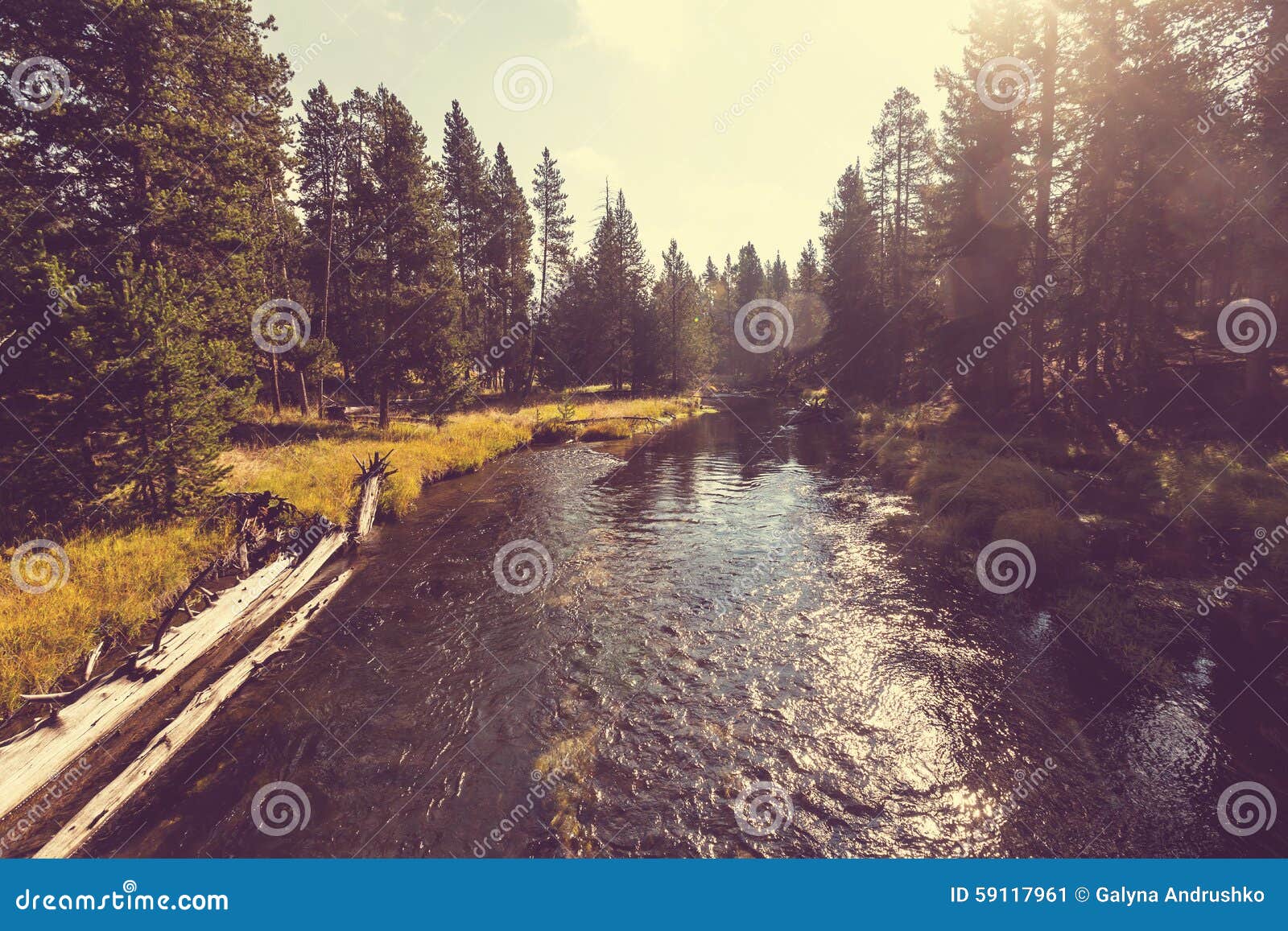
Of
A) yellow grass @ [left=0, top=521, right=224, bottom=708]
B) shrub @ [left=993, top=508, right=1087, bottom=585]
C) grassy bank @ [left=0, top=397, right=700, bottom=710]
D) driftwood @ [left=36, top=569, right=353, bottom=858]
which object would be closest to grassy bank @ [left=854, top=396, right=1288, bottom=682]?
shrub @ [left=993, top=508, right=1087, bottom=585]

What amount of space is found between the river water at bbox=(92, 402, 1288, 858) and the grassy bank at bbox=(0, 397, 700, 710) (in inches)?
90.4

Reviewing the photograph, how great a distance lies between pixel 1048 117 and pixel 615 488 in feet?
68.4

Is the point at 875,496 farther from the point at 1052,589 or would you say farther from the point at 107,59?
the point at 107,59

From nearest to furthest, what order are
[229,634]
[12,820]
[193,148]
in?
[12,820] → [229,634] → [193,148]

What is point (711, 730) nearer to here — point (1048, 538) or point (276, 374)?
point (1048, 538)

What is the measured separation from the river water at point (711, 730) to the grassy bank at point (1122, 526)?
597mm

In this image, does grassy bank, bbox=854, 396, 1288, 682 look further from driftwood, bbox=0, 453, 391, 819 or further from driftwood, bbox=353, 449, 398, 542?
driftwood, bbox=353, 449, 398, 542

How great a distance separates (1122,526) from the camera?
1065cm

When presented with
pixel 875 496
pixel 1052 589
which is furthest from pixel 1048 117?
pixel 1052 589

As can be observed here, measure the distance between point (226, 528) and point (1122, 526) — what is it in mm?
18999

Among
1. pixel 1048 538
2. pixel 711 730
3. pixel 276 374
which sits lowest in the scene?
pixel 711 730

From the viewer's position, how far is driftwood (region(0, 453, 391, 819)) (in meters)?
4.47

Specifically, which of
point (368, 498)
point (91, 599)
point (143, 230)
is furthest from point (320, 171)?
point (91, 599)

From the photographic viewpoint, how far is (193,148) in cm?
1306
